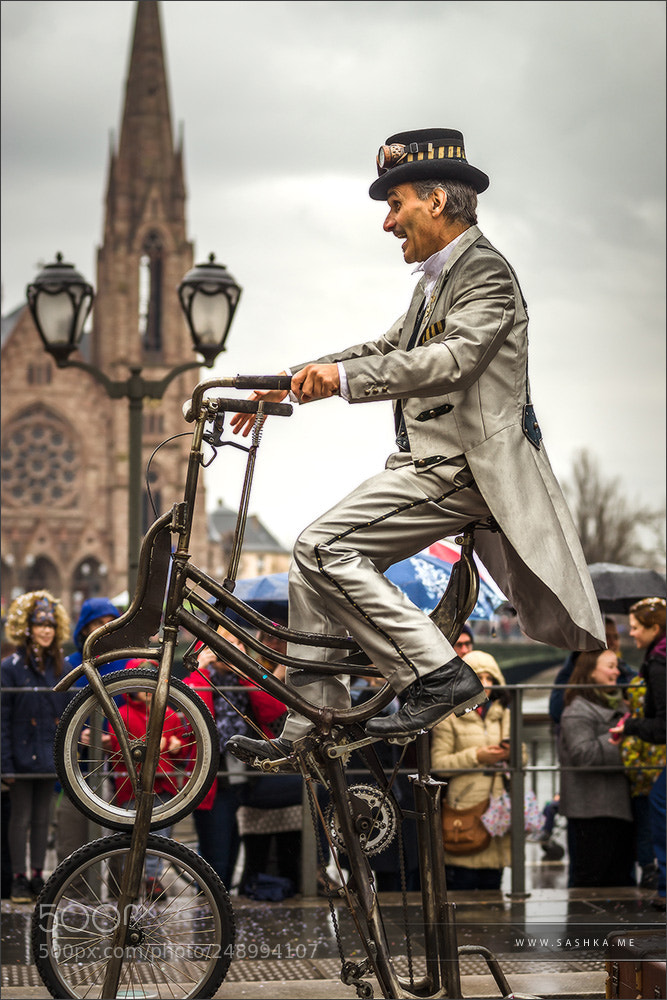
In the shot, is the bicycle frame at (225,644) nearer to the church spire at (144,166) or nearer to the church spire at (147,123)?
the church spire at (144,166)

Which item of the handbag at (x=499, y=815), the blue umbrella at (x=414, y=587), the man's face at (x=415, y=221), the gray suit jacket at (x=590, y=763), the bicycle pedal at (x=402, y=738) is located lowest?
the handbag at (x=499, y=815)

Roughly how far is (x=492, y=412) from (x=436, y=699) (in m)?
0.78

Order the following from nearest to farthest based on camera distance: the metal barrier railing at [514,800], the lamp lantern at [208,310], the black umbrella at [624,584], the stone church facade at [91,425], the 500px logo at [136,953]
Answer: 1. the 500px logo at [136,953]
2. the metal barrier railing at [514,800]
3. the lamp lantern at [208,310]
4. the black umbrella at [624,584]
5. the stone church facade at [91,425]

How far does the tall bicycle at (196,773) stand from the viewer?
11.7 ft

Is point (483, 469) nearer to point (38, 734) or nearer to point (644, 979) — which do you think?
point (644, 979)

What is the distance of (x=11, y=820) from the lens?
7457 mm

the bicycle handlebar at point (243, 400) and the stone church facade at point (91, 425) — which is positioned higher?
the stone church facade at point (91, 425)

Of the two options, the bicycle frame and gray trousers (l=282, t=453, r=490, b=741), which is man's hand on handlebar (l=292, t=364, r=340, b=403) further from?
gray trousers (l=282, t=453, r=490, b=741)

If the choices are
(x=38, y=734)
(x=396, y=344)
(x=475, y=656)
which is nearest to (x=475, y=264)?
(x=396, y=344)

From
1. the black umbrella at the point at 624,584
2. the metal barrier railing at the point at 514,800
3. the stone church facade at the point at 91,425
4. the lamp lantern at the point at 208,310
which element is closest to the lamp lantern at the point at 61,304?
the lamp lantern at the point at 208,310

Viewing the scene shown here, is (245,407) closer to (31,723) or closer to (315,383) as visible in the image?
(315,383)

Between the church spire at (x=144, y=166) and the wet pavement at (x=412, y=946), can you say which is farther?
the church spire at (x=144, y=166)

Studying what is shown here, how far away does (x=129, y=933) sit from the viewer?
3.60 m

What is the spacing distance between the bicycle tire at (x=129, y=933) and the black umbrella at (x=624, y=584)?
7081 millimetres
